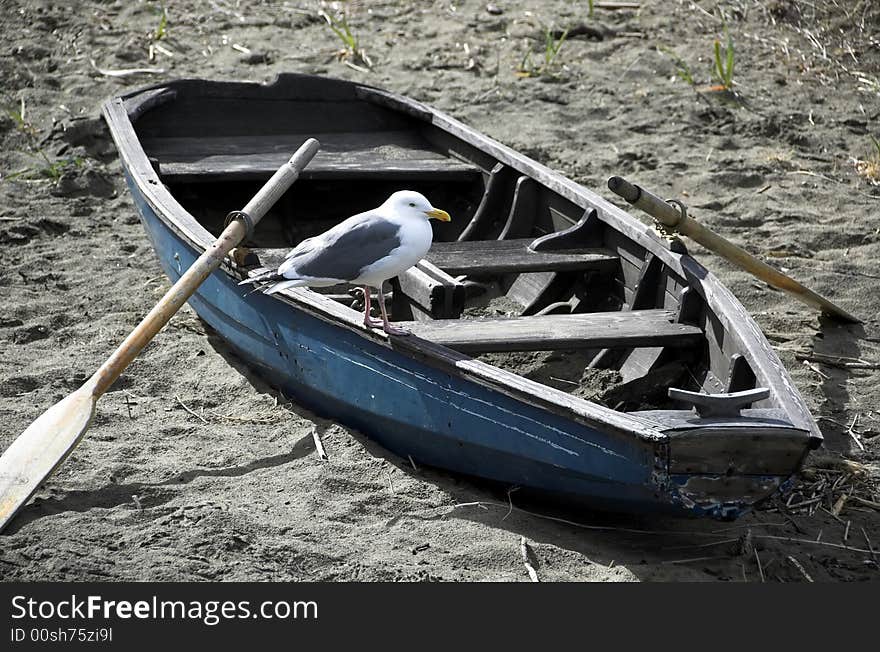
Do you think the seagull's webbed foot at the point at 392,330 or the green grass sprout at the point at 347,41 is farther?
the green grass sprout at the point at 347,41

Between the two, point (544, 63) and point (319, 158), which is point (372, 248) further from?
point (544, 63)

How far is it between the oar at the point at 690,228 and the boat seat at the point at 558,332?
1.47 ft

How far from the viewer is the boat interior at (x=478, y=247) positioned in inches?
179

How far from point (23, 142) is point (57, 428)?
4221 mm

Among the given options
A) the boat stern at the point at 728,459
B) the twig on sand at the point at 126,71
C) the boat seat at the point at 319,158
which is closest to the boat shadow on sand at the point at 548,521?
the boat stern at the point at 728,459

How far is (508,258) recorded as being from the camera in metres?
5.25

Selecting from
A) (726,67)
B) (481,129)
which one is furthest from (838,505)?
(726,67)

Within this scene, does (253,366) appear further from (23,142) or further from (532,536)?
(23,142)

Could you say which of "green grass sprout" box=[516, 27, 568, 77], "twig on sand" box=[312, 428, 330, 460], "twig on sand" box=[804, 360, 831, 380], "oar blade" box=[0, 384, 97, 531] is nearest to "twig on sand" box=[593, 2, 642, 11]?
"green grass sprout" box=[516, 27, 568, 77]

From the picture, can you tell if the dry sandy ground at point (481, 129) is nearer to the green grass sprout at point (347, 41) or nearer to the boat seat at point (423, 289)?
the green grass sprout at point (347, 41)

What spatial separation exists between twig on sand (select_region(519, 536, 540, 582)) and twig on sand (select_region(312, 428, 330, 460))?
96cm

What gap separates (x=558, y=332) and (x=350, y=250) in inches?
34.9

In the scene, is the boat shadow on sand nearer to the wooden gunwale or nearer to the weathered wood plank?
the wooden gunwale

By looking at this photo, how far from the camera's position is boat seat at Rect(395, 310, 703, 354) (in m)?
4.35
